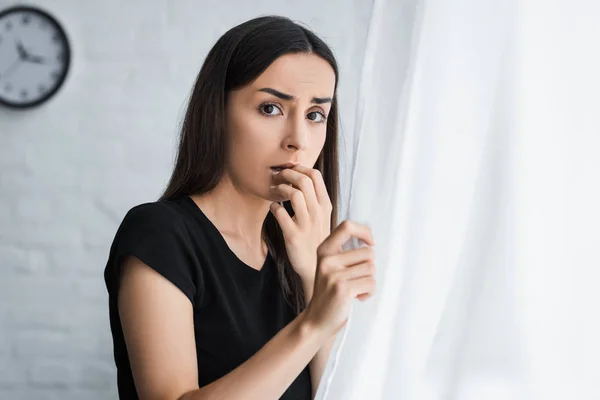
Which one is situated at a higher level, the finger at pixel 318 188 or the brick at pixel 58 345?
Answer: the finger at pixel 318 188

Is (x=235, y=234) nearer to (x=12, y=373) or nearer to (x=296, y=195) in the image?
(x=296, y=195)

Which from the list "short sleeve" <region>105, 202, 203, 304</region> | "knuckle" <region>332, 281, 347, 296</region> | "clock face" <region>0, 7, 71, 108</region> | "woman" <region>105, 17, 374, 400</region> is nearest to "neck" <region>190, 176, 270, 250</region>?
"woman" <region>105, 17, 374, 400</region>

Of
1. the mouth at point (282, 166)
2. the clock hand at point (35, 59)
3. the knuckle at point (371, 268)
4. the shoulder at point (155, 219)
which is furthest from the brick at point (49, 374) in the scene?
the knuckle at point (371, 268)

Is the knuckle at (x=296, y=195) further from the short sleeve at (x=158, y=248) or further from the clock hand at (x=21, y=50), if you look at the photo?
the clock hand at (x=21, y=50)

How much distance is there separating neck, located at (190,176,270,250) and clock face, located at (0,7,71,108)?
4.29 feet

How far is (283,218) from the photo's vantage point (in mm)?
922

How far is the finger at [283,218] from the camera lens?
92cm

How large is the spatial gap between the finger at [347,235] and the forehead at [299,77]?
49 centimetres

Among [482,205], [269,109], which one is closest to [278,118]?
[269,109]

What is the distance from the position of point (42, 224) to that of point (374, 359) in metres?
2.01

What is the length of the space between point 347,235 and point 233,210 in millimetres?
679

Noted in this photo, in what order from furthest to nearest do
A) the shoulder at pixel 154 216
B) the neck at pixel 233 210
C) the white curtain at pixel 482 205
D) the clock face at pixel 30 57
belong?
the clock face at pixel 30 57 → the neck at pixel 233 210 → the shoulder at pixel 154 216 → the white curtain at pixel 482 205

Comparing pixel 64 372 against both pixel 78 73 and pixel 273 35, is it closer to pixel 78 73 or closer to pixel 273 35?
pixel 78 73

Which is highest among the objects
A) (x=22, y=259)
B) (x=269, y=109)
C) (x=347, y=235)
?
(x=269, y=109)
